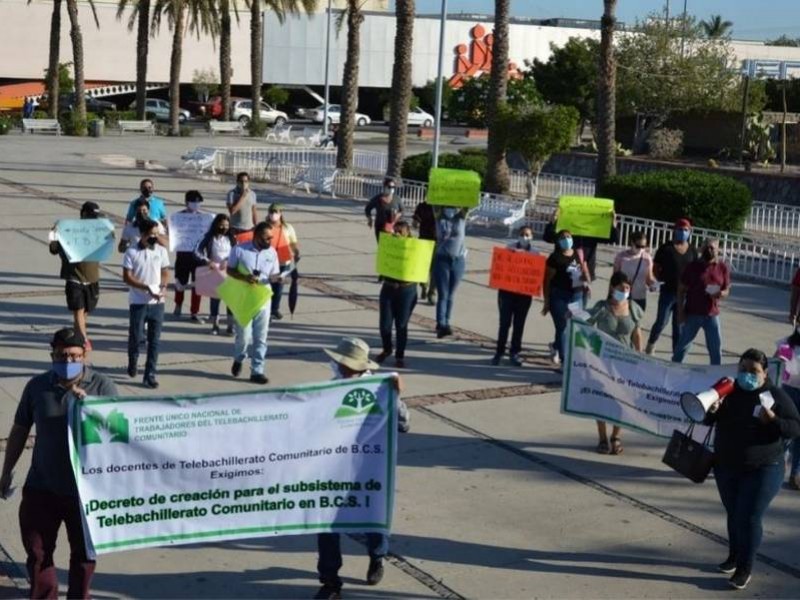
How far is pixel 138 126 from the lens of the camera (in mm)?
50812

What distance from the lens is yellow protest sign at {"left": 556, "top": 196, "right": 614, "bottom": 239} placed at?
49.6ft

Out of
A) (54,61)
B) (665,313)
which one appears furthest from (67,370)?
(54,61)

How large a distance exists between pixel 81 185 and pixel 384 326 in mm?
17986

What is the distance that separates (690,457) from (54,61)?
155 ft

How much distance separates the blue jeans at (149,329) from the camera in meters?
11.5

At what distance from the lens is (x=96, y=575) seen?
7.33m

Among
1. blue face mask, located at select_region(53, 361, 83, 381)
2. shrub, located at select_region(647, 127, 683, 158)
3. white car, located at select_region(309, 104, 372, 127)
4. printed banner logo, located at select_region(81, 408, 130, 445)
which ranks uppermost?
white car, located at select_region(309, 104, 372, 127)

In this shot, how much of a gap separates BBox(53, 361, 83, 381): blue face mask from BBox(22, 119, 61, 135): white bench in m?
44.4

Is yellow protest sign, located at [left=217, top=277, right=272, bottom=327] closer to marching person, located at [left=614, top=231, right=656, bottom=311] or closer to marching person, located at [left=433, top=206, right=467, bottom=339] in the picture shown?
marching person, located at [left=433, top=206, right=467, bottom=339]

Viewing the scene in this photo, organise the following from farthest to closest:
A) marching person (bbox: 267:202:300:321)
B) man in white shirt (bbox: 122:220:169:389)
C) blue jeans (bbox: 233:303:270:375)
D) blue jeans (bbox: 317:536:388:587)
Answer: marching person (bbox: 267:202:300:321)
blue jeans (bbox: 233:303:270:375)
man in white shirt (bbox: 122:220:169:389)
blue jeans (bbox: 317:536:388:587)

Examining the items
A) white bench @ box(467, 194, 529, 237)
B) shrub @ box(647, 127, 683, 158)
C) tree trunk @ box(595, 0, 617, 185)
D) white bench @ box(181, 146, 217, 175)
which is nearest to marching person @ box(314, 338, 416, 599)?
white bench @ box(467, 194, 529, 237)

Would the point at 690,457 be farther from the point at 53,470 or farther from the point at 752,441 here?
the point at 53,470

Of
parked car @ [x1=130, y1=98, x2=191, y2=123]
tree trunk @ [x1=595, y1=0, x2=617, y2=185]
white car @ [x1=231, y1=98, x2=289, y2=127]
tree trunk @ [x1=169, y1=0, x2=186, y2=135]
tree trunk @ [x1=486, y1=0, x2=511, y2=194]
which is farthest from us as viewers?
parked car @ [x1=130, y1=98, x2=191, y2=123]

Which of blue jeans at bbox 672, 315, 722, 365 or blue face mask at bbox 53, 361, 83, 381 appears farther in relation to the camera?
blue jeans at bbox 672, 315, 722, 365
